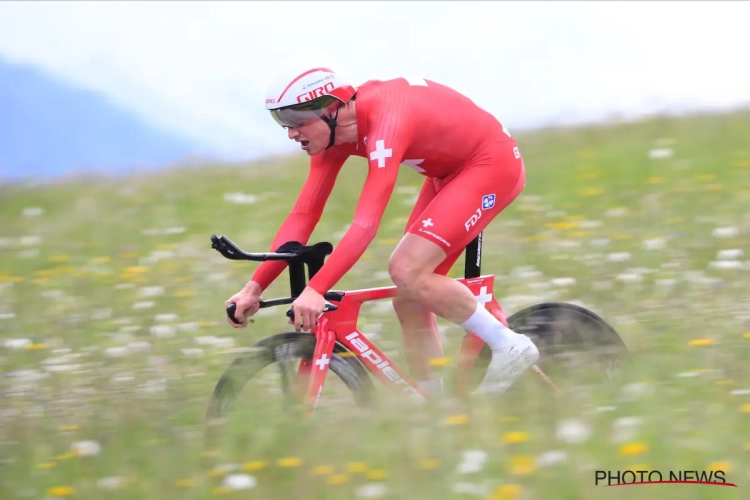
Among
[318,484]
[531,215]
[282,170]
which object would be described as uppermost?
[282,170]

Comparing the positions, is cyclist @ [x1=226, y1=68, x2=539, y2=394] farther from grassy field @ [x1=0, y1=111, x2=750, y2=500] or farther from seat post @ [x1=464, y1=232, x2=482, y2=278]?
grassy field @ [x1=0, y1=111, x2=750, y2=500]

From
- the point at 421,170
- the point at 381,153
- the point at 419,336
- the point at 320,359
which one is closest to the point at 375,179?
the point at 381,153

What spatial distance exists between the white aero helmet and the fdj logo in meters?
0.82

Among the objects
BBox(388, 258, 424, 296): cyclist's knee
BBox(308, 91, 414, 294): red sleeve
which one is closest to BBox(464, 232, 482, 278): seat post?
BBox(388, 258, 424, 296): cyclist's knee

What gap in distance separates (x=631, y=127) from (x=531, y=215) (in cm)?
268

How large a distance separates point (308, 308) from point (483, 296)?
1.17 m

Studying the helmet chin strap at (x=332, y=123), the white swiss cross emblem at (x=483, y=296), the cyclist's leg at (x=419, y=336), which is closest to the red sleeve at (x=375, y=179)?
the helmet chin strap at (x=332, y=123)

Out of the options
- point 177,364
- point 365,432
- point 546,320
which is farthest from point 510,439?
point 177,364

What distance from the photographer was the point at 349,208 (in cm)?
891

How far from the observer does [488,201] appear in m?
4.99

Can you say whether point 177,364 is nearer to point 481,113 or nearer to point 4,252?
point 481,113

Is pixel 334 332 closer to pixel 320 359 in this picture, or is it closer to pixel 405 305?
pixel 320 359

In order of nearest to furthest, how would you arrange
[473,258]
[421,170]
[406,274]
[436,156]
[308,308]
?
[308,308], [406,274], [436,156], [421,170], [473,258]

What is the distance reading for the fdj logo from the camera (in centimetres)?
496
